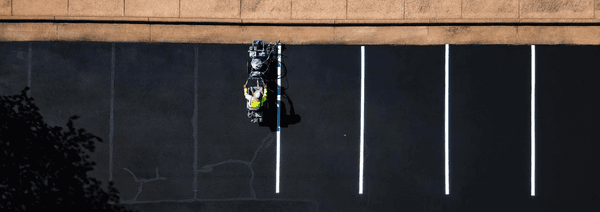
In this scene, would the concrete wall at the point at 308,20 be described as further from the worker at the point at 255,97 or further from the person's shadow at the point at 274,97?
the worker at the point at 255,97

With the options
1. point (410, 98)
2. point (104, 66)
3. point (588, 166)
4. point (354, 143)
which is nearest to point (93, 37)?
point (104, 66)

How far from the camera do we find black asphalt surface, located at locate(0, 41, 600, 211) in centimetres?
929

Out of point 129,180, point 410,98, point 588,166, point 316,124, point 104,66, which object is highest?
point 104,66

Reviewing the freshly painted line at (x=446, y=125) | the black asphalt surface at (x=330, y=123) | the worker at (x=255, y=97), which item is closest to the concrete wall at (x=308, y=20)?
the black asphalt surface at (x=330, y=123)

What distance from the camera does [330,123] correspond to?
9.41m

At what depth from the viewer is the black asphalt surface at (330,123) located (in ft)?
30.5

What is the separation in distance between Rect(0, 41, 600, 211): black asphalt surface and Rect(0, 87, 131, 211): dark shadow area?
27cm

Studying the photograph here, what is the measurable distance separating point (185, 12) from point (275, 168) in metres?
4.71

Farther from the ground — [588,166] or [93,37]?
[93,37]

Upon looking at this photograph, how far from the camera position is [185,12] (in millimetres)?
9539

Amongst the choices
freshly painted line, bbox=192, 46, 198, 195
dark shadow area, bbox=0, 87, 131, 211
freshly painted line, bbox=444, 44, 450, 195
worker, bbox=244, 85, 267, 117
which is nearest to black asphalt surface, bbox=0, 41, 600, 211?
freshly painted line, bbox=192, 46, 198, 195

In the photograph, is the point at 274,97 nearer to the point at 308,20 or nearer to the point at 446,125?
the point at 308,20

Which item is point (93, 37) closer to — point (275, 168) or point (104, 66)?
point (104, 66)

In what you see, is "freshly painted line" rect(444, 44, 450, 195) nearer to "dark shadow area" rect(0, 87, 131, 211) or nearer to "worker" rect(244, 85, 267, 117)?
"worker" rect(244, 85, 267, 117)
